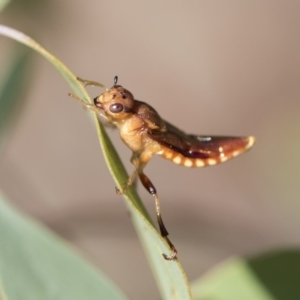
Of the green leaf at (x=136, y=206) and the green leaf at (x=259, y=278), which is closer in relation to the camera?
the green leaf at (x=136, y=206)

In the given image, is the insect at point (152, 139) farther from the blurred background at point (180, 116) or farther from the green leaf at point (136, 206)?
the blurred background at point (180, 116)

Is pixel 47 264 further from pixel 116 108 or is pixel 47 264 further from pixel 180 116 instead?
pixel 180 116

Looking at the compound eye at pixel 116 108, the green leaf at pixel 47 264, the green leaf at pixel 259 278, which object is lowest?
the green leaf at pixel 259 278

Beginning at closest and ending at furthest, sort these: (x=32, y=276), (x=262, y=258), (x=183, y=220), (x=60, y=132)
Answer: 1. (x=32, y=276)
2. (x=262, y=258)
3. (x=183, y=220)
4. (x=60, y=132)

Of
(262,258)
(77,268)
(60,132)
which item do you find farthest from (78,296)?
(60,132)

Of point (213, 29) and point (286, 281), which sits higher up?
point (213, 29)

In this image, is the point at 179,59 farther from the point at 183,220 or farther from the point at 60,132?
the point at 183,220

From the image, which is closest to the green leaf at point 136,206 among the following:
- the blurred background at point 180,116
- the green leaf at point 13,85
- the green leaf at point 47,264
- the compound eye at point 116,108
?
the green leaf at point 47,264
